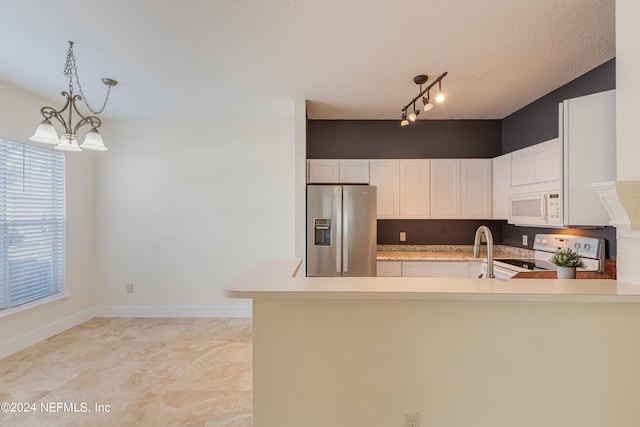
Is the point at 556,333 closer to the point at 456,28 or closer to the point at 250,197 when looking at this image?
the point at 456,28

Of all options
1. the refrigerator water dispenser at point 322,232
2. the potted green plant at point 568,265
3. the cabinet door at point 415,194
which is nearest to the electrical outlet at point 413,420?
the potted green plant at point 568,265

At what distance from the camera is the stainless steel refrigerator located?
3.14 m

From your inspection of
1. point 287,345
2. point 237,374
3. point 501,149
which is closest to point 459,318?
point 287,345

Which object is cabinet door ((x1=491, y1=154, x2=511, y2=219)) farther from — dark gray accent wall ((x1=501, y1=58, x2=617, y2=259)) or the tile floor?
the tile floor

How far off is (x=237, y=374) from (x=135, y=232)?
258 centimetres

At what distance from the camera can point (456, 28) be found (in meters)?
1.97

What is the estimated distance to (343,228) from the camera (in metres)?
3.14

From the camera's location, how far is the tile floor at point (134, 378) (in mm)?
2023

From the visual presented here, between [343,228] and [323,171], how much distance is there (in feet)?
2.93

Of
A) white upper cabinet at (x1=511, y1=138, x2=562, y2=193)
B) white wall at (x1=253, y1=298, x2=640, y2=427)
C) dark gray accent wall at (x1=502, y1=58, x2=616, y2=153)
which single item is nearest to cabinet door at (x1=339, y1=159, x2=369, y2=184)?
white upper cabinet at (x1=511, y1=138, x2=562, y2=193)

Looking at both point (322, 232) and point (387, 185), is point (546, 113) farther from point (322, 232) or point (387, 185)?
point (322, 232)

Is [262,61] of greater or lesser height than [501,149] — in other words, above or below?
above

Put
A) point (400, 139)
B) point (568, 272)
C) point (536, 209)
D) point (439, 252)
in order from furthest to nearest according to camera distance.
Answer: point (400, 139)
point (439, 252)
point (536, 209)
point (568, 272)

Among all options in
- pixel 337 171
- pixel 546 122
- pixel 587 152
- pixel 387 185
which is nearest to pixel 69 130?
pixel 337 171
